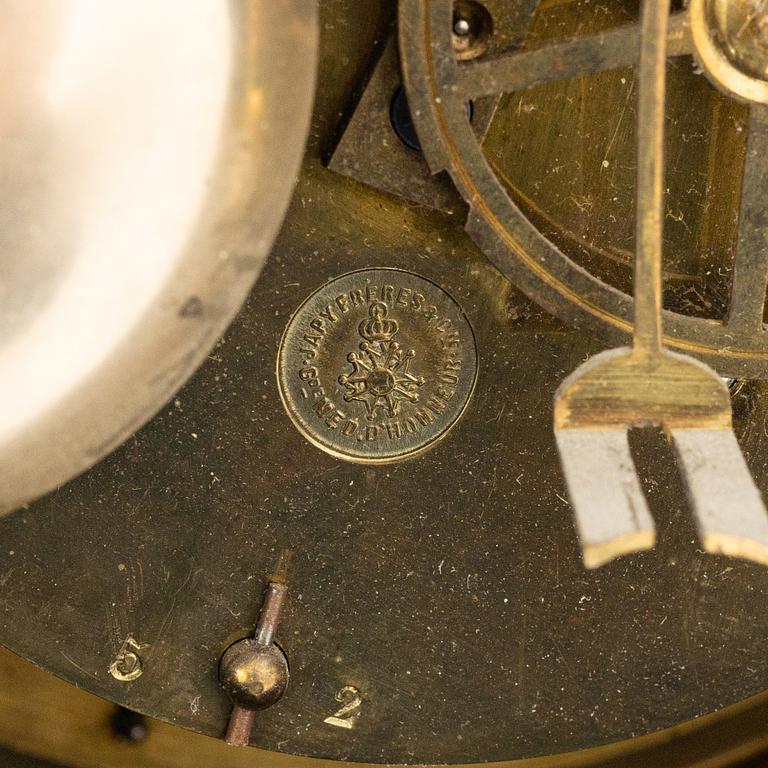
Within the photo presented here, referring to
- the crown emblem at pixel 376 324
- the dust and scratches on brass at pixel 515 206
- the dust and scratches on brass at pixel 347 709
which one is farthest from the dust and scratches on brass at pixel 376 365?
the dust and scratches on brass at pixel 347 709

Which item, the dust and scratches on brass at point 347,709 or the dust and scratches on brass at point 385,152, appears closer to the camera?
the dust and scratches on brass at point 385,152

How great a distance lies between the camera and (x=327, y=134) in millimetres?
866

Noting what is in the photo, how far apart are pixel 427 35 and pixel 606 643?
60 centimetres

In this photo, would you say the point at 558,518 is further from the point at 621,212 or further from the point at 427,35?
the point at 427,35

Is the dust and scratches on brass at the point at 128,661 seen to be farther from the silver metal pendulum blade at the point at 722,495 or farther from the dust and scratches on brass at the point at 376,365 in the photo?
the silver metal pendulum blade at the point at 722,495

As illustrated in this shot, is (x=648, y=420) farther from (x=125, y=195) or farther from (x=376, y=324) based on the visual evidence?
(x=125, y=195)

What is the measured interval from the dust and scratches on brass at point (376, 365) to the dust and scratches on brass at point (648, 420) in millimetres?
198

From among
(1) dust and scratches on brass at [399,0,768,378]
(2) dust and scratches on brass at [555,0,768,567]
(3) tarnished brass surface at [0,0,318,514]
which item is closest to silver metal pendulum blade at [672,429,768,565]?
(2) dust and scratches on brass at [555,0,768,567]

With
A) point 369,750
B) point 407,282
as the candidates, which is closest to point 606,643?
point 369,750

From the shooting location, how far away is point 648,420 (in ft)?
2.47

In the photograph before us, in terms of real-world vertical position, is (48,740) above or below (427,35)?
below

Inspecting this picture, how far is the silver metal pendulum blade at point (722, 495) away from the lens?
687 millimetres

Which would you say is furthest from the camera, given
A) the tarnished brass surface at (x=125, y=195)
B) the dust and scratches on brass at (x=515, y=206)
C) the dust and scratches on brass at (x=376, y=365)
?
the dust and scratches on brass at (x=376, y=365)

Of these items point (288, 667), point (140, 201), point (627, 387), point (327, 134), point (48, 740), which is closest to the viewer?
point (140, 201)
